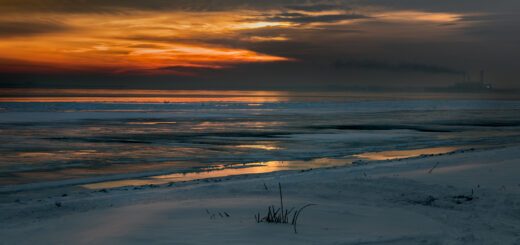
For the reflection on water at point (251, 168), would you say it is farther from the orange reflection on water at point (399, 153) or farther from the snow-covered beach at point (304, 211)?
the snow-covered beach at point (304, 211)

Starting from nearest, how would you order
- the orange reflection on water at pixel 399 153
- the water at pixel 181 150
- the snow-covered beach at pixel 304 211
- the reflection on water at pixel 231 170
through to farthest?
the snow-covered beach at pixel 304 211, the reflection on water at pixel 231 170, the water at pixel 181 150, the orange reflection on water at pixel 399 153

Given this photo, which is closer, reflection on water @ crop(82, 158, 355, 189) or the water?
reflection on water @ crop(82, 158, 355, 189)

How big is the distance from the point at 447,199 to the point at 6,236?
625 centimetres

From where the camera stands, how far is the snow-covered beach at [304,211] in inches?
211

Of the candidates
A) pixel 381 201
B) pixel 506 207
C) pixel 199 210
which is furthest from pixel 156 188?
pixel 506 207

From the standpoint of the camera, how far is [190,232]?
5.43 m

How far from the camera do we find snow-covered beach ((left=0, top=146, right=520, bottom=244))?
535cm

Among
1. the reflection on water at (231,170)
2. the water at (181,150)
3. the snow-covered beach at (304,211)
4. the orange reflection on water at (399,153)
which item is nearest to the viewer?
the snow-covered beach at (304,211)

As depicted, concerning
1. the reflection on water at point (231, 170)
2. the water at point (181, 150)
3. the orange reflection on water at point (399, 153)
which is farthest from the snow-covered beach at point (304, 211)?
the orange reflection on water at point (399, 153)

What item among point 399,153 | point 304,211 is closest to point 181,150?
point 399,153

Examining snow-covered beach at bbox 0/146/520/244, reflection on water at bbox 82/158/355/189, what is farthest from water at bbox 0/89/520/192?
snow-covered beach at bbox 0/146/520/244

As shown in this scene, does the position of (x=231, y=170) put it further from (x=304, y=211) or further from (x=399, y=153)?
(x=399, y=153)

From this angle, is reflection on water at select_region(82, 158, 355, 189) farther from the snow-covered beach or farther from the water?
the snow-covered beach

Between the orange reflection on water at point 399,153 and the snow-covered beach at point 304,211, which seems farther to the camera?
the orange reflection on water at point 399,153
